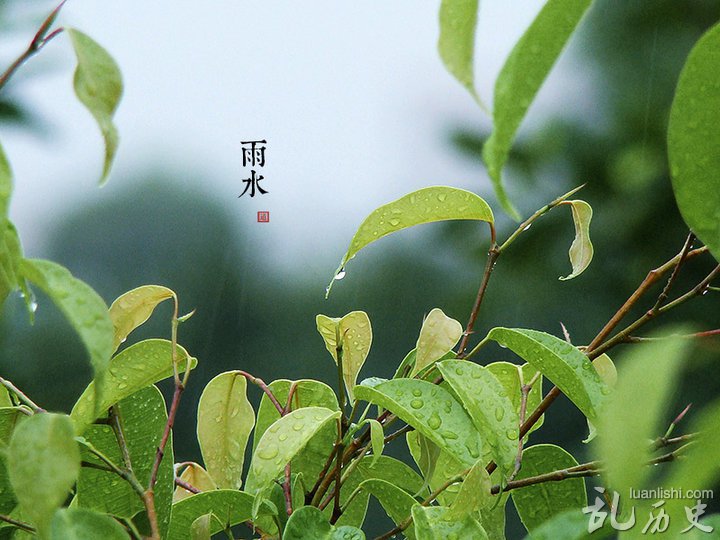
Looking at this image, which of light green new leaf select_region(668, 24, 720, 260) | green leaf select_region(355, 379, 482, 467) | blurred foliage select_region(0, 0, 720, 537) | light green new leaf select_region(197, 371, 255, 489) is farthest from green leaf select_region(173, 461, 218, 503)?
blurred foliage select_region(0, 0, 720, 537)

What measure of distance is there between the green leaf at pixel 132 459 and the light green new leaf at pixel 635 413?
219 mm

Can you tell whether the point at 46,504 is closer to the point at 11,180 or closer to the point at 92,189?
the point at 11,180

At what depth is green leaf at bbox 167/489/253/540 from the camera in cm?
29

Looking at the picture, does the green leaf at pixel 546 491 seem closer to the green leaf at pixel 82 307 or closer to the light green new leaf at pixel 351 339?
the light green new leaf at pixel 351 339

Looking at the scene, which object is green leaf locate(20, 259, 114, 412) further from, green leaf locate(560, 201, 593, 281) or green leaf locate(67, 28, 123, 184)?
green leaf locate(560, 201, 593, 281)

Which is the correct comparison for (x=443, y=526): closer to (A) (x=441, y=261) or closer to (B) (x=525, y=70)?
(B) (x=525, y=70)

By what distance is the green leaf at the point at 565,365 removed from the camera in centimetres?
25

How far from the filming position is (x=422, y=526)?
0.76ft

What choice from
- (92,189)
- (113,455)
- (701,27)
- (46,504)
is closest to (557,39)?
(46,504)

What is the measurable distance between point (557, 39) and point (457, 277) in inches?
39.4

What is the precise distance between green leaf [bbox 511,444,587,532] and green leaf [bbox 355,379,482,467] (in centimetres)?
7

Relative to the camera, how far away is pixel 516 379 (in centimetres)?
35

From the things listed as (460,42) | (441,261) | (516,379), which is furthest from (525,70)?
(441,261)

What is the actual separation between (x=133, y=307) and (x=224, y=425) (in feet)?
0.25
